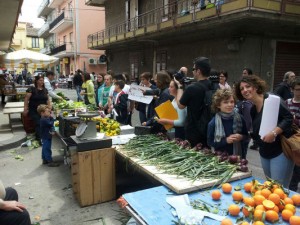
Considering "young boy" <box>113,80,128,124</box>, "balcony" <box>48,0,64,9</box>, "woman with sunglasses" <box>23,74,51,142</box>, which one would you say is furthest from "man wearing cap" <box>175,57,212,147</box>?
"balcony" <box>48,0,64,9</box>

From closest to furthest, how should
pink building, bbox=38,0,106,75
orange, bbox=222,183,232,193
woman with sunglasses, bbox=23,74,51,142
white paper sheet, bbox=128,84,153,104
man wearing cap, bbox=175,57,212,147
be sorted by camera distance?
orange, bbox=222,183,232,193 < man wearing cap, bbox=175,57,212,147 < white paper sheet, bbox=128,84,153,104 < woman with sunglasses, bbox=23,74,51,142 < pink building, bbox=38,0,106,75

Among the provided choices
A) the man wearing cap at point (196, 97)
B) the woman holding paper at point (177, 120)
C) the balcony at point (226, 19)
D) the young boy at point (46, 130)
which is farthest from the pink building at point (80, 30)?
the man wearing cap at point (196, 97)

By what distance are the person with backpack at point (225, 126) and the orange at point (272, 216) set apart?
3.86 feet

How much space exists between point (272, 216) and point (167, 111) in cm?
216

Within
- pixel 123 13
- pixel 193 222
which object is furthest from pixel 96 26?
pixel 193 222

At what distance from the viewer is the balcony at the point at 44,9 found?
39.7 meters

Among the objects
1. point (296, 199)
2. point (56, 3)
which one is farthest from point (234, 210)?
point (56, 3)

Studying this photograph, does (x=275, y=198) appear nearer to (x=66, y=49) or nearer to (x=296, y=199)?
→ (x=296, y=199)

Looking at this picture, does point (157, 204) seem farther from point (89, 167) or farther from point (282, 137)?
point (89, 167)

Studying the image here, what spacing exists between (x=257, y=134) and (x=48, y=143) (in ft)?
13.7

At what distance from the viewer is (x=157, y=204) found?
2.19 m

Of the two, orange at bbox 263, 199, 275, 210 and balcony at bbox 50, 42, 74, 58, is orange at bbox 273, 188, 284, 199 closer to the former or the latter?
orange at bbox 263, 199, 275, 210

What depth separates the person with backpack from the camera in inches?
120

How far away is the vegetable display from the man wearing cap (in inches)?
10.7
